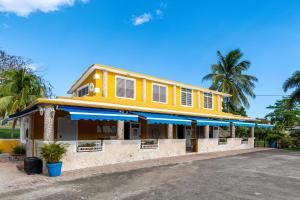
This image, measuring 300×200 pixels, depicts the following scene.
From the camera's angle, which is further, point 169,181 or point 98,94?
point 98,94

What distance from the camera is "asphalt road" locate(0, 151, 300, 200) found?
8.25m

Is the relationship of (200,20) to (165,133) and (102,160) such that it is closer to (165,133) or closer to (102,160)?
(165,133)

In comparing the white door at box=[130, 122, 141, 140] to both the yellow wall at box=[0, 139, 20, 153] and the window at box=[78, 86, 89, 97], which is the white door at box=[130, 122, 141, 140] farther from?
the yellow wall at box=[0, 139, 20, 153]

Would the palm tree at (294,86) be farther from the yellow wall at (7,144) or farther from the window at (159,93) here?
the yellow wall at (7,144)

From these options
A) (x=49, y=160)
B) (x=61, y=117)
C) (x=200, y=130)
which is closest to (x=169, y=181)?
(x=49, y=160)

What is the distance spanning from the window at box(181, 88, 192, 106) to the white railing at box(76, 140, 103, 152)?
41.4 feet

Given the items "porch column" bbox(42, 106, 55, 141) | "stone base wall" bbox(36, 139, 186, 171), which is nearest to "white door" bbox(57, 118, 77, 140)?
"stone base wall" bbox(36, 139, 186, 171)

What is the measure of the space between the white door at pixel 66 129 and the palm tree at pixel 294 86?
25.3 metres

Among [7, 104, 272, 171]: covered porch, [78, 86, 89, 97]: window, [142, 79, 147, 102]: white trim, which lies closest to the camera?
[7, 104, 272, 171]: covered porch

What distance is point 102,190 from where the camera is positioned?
29.2 ft

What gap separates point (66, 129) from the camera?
16.5 meters

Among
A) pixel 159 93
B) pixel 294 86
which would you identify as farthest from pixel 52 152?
pixel 294 86

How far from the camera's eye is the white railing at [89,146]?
13.8 m

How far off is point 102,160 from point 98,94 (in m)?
6.11
